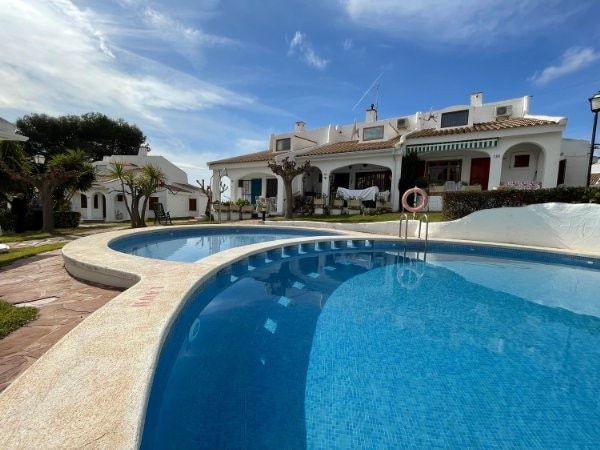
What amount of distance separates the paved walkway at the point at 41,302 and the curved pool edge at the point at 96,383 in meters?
0.45

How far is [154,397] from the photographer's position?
2.53m

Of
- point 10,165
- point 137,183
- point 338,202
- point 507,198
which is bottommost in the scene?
point 338,202

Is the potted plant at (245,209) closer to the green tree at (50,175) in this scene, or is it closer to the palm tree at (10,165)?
the green tree at (50,175)

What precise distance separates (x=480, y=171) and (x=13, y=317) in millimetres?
23029

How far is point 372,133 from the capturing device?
2325 centimetres

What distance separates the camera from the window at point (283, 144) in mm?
26344

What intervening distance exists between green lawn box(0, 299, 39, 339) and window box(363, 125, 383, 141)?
2284cm

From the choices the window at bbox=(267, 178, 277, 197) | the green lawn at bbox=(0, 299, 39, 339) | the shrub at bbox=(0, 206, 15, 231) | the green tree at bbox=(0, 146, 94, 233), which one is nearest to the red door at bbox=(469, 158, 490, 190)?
the window at bbox=(267, 178, 277, 197)

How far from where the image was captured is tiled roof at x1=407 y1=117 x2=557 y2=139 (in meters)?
15.9

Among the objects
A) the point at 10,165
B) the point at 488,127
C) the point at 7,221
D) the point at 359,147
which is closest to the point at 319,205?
the point at 359,147

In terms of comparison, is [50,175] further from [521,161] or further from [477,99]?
[521,161]

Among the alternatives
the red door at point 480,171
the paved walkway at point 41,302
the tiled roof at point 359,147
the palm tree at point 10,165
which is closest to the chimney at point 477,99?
the red door at point 480,171

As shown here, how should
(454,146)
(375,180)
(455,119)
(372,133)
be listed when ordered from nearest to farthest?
(454,146) < (455,119) < (372,133) < (375,180)

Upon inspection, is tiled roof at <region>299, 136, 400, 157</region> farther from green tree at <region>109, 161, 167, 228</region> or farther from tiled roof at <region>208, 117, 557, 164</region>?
green tree at <region>109, 161, 167, 228</region>
